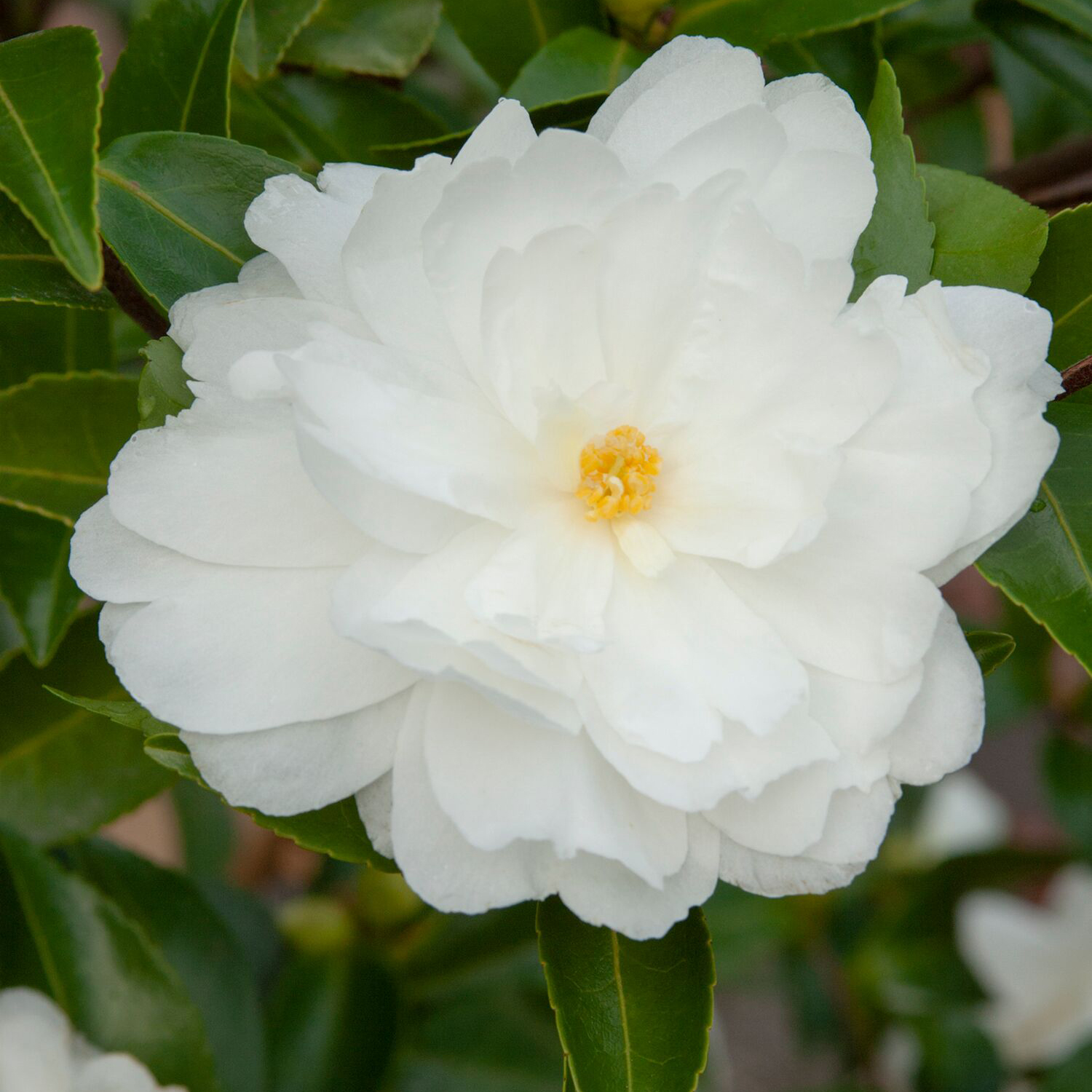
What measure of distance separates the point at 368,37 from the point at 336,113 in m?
0.07

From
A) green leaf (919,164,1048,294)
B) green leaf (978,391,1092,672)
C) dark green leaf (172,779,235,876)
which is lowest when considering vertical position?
dark green leaf (172,779,235,876)

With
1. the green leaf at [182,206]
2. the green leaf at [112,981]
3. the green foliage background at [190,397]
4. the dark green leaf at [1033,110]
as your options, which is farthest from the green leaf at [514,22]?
the green leaf at [112,981]

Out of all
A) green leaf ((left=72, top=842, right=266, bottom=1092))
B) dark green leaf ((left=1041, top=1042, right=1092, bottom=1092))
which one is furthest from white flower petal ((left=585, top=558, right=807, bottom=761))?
dark green leaf ((left=1041, top=1042, right=1092, bottom=1092))

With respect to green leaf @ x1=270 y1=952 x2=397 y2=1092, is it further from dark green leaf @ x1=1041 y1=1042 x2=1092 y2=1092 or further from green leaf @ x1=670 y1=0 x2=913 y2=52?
green leaf @ x1=670 y1=0 x2=913 y2=52

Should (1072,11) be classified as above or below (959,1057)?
above

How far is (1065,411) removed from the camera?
0.63 meters

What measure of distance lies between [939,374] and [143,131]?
48 centimetres

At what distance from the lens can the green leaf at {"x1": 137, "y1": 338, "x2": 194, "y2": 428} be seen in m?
0.56

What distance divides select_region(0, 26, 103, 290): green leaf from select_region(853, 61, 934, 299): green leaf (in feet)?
1.15

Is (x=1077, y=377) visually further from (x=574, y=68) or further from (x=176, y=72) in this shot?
(x=176, y=72)

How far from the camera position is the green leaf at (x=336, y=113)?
2.71 ft

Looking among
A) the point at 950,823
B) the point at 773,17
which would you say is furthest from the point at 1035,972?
the point at 773,17

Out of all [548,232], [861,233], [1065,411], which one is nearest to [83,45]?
[548,232]

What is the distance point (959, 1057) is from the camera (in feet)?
4.39
